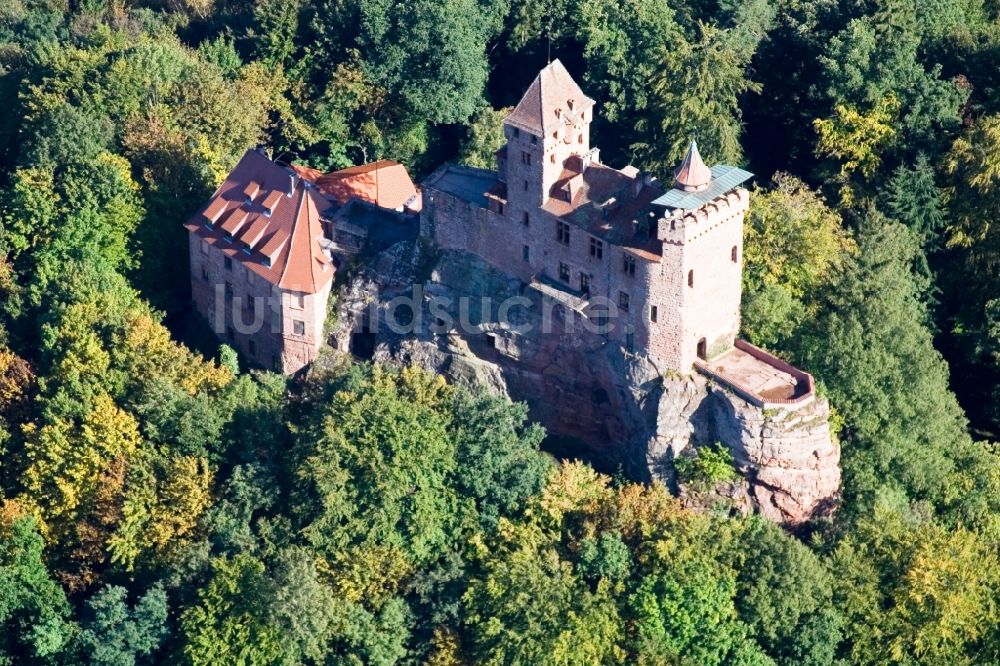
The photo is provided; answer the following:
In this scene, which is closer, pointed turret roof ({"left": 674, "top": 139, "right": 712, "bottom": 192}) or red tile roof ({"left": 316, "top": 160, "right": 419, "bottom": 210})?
pointed turret roof ({"left": 674, "top": 139, "right": 712, "bottom": 192})

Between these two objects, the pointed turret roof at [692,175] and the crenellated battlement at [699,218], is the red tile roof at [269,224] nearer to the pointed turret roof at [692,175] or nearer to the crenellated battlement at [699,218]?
the crenellated battlement at [699,218]

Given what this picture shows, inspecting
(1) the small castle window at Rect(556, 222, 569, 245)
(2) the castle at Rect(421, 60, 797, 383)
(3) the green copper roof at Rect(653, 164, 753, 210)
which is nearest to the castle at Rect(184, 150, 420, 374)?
(2) the castle at Rect(421, 60, 797, 383)

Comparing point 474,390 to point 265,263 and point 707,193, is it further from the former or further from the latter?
point 707,193

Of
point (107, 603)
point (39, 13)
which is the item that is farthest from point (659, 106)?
point (39, 13)

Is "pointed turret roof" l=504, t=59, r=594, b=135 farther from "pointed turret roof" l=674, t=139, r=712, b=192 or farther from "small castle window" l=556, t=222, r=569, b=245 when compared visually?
"pointed turret roof" l=674, t=139, r=712, b=192

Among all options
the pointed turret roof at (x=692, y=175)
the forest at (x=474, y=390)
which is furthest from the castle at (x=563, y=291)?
the forest at (x=474, y=390)
